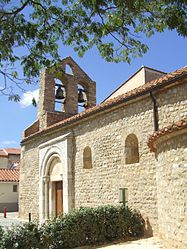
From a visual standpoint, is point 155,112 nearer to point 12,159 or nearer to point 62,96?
point 62,96

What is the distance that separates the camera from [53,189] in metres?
15.9

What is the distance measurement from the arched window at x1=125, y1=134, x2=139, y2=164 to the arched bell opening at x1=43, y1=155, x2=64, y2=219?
16.2 ft

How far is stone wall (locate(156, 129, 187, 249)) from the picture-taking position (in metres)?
6.87

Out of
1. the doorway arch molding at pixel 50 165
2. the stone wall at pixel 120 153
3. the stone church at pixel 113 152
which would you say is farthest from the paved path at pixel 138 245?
the doorway arch molding at pixel 50 165

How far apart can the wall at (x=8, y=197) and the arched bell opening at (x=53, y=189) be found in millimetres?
13439

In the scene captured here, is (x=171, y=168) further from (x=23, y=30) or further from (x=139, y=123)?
(x=23, y=30)

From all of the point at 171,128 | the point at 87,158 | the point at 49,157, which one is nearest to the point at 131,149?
the point at 87,158

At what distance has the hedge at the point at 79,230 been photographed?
7707mm

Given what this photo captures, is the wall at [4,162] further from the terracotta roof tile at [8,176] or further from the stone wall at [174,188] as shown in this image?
the stone wall at [174,188]

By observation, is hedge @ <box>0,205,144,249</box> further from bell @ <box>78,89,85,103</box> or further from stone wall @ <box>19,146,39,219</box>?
bell @ <box>78,89,85,103</box>

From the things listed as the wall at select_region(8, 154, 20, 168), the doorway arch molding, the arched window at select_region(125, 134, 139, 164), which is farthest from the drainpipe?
the wall at select_region(8, 154, 20, 168)

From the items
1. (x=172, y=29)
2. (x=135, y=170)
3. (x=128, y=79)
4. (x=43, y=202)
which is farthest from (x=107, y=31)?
(x=128, y=79)

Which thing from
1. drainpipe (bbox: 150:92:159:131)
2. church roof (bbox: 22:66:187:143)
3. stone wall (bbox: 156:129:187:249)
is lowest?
stone wall (bbox: 156:129:187:249)

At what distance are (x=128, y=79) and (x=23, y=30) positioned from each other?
1413 centimetres
